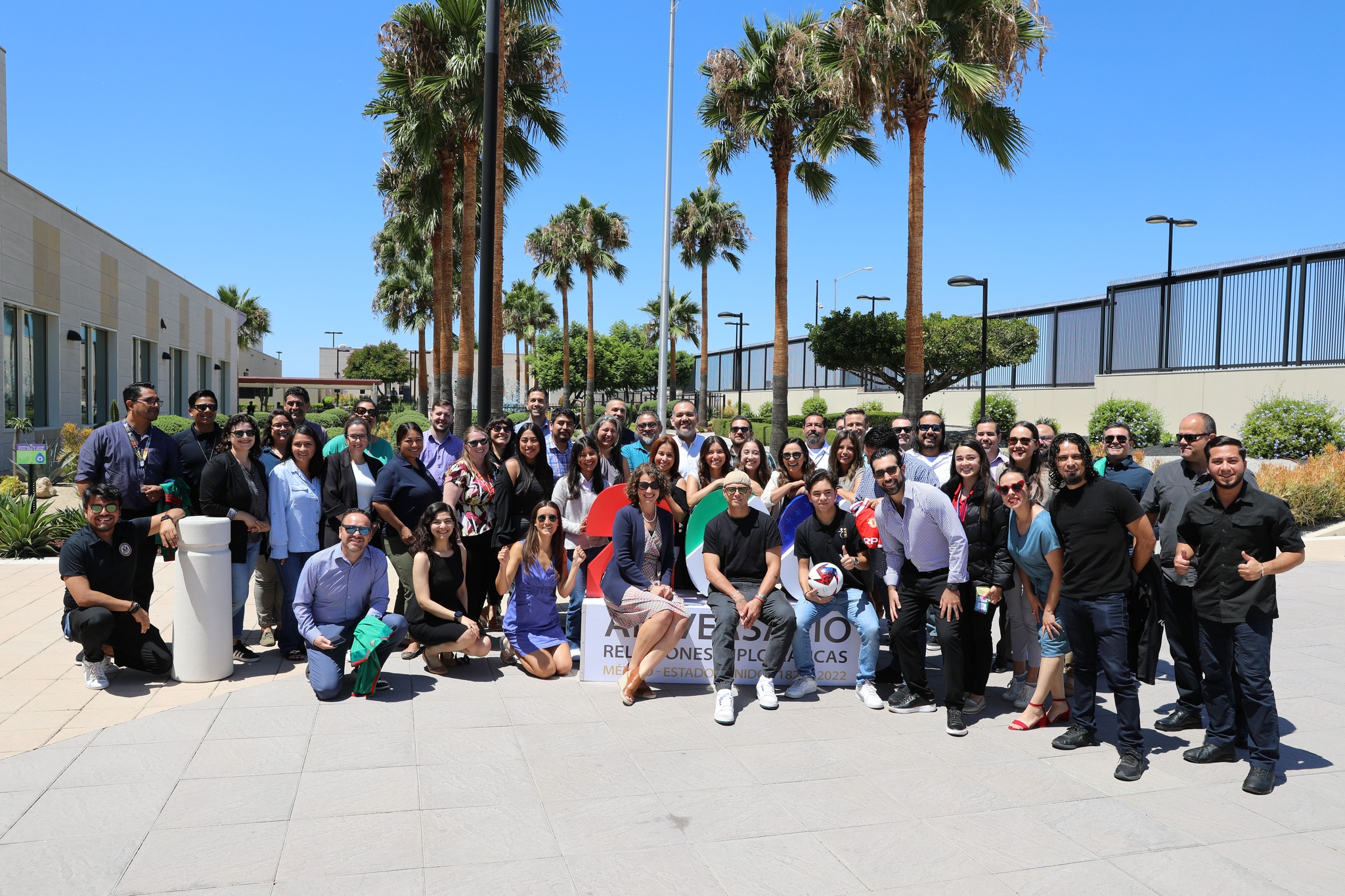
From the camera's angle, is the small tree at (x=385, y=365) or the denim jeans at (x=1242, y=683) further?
the small tree at (x=385, y=365)

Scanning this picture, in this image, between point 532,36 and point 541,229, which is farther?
point 541,229

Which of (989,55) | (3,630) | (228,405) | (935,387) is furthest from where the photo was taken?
(228,405)

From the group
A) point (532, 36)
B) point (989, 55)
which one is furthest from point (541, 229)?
point (989, 55)

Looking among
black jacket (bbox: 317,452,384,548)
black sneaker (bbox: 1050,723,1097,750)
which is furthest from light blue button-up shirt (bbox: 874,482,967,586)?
black jacket (bbox: 317,452,384,548)

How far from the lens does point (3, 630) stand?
739 cm

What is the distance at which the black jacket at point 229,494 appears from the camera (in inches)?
249

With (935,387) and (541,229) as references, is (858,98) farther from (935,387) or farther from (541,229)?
(541,229)

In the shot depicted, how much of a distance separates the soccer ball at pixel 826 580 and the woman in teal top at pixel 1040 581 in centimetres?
115

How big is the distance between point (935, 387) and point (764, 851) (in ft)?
118

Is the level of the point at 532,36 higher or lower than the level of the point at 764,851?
higher

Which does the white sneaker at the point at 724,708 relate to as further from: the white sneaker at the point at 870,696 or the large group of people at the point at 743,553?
the white sneaker at the point at 870,696

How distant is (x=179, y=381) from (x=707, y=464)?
1304 inches

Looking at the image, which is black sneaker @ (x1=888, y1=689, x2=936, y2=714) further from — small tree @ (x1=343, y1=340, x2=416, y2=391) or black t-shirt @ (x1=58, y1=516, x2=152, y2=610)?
small tree @ (x1=343, y1=340, x2=416, y2=391)

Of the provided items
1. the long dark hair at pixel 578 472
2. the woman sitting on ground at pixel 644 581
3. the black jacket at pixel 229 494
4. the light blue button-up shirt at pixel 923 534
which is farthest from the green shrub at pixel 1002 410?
the black jacket at pixel 229 494
